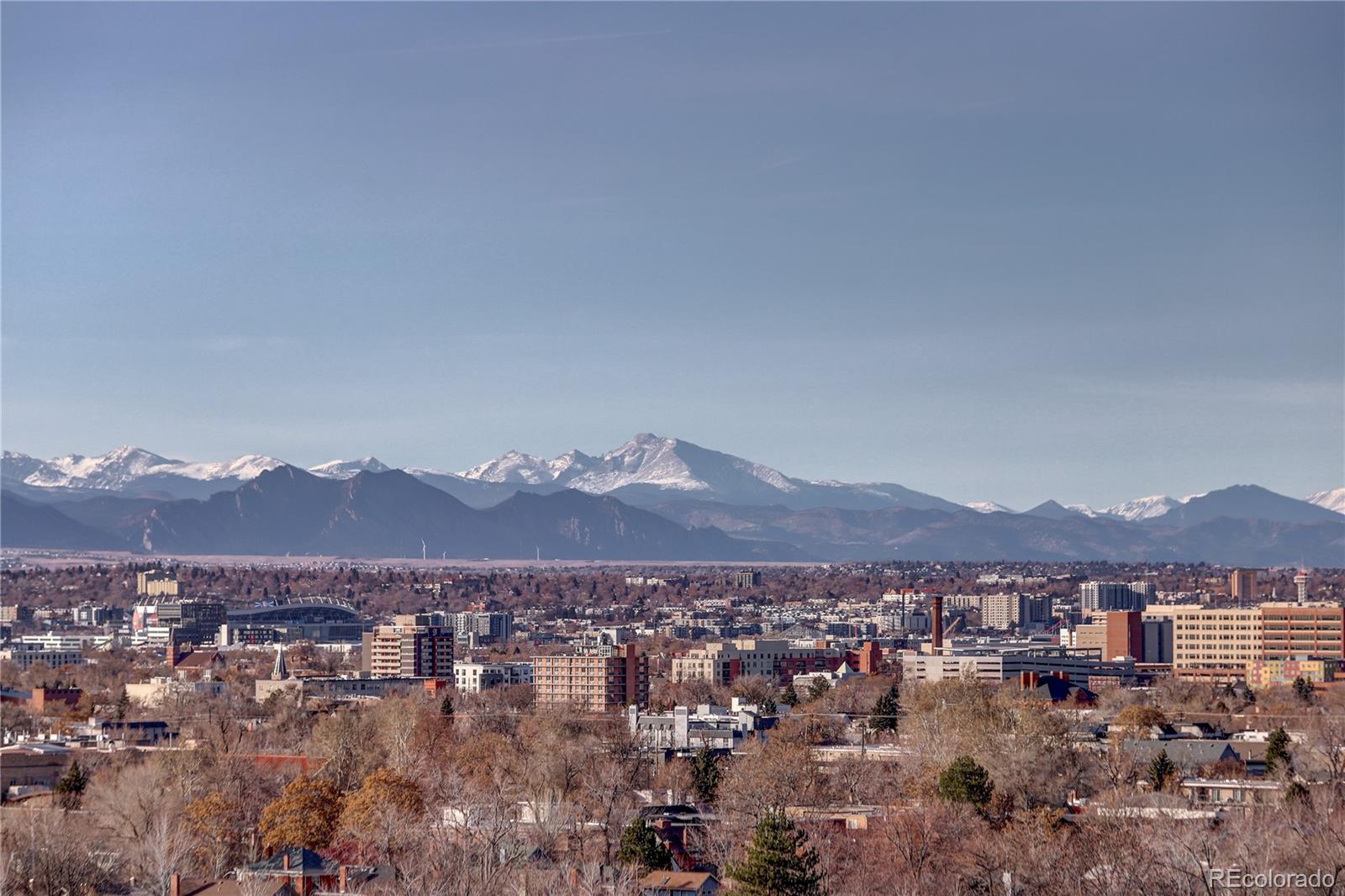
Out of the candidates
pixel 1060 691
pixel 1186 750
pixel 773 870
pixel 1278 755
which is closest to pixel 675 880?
pixel 773 870

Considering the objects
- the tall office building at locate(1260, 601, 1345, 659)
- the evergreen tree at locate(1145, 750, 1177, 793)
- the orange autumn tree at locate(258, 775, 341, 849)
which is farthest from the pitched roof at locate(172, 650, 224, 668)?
the orange autumn tree at locate(258, 775, 341, 849)

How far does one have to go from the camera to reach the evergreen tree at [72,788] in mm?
54094

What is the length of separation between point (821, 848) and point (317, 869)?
30.6 feet

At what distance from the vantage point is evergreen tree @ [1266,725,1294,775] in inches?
2259

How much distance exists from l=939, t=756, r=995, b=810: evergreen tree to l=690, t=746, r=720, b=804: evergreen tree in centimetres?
868

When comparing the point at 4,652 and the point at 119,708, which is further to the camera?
the point at 4,652

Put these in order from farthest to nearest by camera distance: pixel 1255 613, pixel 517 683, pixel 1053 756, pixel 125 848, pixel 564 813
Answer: pixel 1255 613, pixel 517 683, pixel 1053 756, pixel 564 813, pixel 125 848

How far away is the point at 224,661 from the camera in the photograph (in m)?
145

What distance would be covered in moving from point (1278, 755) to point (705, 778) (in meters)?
15.1

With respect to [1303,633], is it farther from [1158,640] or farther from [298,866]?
[298,866]

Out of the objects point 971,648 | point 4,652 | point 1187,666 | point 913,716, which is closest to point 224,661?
point 4,652

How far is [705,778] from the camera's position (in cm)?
5959

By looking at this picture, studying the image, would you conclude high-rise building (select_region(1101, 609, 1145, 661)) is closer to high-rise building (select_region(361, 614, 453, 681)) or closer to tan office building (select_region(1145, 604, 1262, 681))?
tan office building (select_region(1145, 604, 1262, 681))

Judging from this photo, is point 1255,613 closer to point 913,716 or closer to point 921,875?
point 913,716
